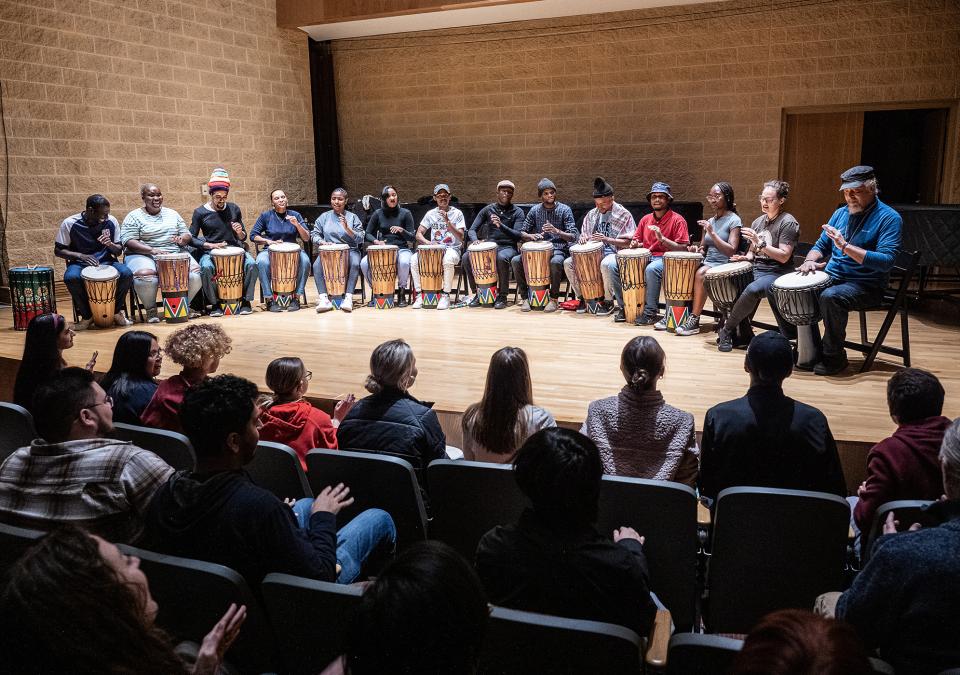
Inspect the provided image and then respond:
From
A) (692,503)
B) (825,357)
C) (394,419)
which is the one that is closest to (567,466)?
(692,503)

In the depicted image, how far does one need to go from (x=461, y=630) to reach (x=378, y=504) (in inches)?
50.7

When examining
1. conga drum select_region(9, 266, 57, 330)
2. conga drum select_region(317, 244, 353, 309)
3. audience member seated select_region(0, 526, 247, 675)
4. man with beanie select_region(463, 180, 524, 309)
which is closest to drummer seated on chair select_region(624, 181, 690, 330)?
man with beanie select_region(463, 180, 524, 309)

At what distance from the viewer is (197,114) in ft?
28.8

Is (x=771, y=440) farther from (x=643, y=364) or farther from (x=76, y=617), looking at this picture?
(x=76, y=617)

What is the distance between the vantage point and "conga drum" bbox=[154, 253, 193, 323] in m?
6.44

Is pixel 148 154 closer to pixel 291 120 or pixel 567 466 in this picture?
pixel 291 120

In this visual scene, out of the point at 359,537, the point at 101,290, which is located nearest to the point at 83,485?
the point at 359,537

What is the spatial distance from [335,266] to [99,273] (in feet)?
6.57

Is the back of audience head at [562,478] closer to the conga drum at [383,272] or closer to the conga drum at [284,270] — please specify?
the conga drum at [383,272]

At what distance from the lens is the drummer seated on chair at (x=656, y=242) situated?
601cm

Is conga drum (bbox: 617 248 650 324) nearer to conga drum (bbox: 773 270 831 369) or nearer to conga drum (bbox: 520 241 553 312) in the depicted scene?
conga drum (bbox: 520 241 553 312)

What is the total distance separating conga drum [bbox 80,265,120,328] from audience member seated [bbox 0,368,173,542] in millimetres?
4579

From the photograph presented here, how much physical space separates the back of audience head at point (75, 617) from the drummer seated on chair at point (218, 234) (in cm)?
627

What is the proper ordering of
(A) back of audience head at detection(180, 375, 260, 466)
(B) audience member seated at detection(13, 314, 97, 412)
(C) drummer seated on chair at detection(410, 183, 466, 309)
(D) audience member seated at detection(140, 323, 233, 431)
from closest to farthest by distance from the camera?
(A) back of audience head at detection(180, 375, 260, 466), (D) audience member seated at detection(140, 323, 233, 431), (B) audience member seated at detection(13, 314, 97, 412), (C) drummer seated on chair at detection(410, 183, 466, 309)
